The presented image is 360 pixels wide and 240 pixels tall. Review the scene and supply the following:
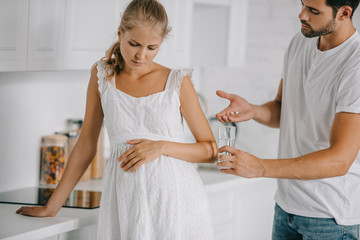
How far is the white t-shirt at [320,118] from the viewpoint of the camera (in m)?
1.69

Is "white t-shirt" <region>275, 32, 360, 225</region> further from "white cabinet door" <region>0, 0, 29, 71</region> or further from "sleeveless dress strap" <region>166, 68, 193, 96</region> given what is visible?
"white cabinet door" <region>0, 0, 29, 71</region>

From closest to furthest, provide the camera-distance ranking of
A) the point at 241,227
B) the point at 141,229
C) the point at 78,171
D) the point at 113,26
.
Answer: the point at 141,229 < the point at 78,171 < the point at 113,26 < the point at 241,227

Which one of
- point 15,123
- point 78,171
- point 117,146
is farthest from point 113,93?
point 15,123

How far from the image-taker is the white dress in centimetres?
170

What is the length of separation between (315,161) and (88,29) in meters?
1.10

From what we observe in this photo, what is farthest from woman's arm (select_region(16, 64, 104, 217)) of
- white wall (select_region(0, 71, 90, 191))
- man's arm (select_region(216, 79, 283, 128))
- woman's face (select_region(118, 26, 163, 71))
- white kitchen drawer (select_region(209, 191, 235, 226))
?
white kitchen drawer (select_region(209, 191, 235, 226))

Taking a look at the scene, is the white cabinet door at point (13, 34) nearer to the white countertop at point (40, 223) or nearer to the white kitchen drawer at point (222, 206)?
the white countertop at point (40, 223)

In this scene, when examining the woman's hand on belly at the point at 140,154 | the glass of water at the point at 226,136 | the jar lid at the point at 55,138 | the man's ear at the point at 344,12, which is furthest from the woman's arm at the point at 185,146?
the jar lid at the point at 55,138

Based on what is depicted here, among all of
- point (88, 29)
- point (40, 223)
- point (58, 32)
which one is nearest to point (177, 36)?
point (88, 29)

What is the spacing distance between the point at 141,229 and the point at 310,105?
0.67m

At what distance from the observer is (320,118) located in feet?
5.73

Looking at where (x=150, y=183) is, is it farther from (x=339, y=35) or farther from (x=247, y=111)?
(x=339, y=35)

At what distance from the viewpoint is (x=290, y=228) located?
186 centimetres

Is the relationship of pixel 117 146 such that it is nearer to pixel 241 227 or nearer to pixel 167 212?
pixel 167 212
